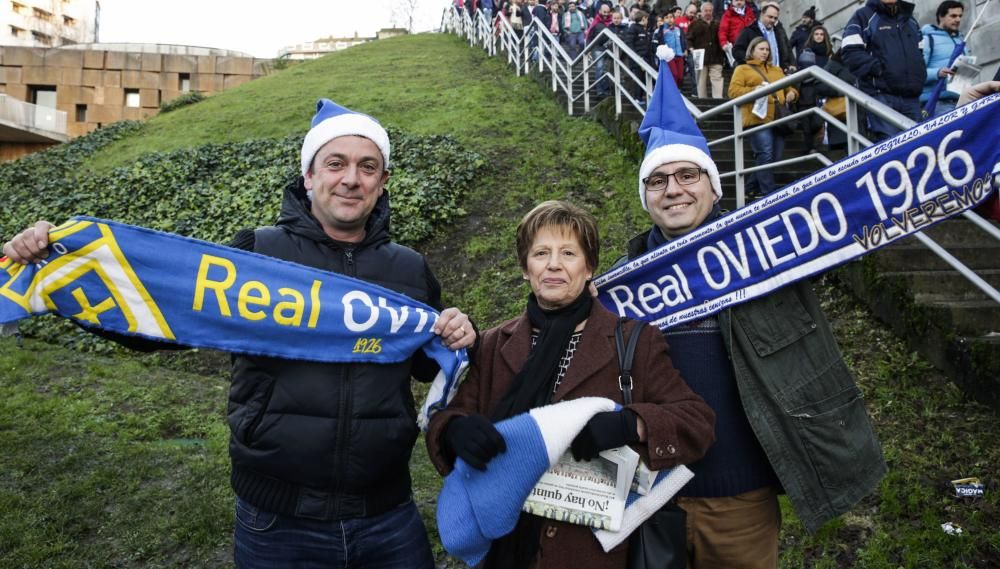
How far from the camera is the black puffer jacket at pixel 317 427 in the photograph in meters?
2.11

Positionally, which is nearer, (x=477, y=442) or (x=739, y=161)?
(x=477, y=442)

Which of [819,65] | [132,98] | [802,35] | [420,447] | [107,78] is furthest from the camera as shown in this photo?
[132,98]

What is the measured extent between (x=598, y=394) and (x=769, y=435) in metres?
0.61

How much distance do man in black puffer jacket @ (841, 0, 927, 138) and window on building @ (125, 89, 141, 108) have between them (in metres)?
33.8

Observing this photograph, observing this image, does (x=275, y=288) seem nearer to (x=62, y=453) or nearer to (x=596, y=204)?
(x=62, y=453)

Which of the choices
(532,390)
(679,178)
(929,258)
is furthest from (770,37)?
(532,390)

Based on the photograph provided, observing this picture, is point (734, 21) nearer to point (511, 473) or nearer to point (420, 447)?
point (420, 447)

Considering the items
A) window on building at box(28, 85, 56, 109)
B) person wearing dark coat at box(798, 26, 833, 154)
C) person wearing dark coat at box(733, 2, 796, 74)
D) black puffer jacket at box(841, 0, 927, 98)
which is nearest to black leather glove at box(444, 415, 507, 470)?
black puffer jacket at box(841, 0, 927, 98)

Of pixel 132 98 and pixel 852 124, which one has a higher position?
pixel 132 98

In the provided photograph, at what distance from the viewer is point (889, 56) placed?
667 cm

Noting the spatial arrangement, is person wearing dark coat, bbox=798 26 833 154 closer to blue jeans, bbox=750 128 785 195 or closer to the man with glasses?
blue jeans, bbox=750 128 785 195

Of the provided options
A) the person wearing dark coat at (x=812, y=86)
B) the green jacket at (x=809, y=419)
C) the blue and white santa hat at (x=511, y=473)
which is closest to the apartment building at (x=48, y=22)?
the person wearing dark coat at (x=812, y=86)

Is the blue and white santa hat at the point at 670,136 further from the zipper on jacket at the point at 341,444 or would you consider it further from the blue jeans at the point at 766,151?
the blue jeans at the point at 766,151

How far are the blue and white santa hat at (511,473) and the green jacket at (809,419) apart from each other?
561mm
